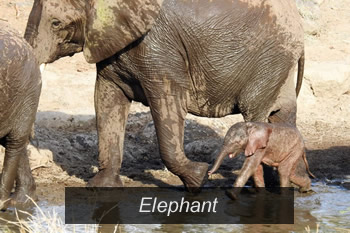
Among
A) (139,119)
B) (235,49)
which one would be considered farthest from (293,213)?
(139,119)

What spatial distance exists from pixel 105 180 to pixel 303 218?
191 centimetres

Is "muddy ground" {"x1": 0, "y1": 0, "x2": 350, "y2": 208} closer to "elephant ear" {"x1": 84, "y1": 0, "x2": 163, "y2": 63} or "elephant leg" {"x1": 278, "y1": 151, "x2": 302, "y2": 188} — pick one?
"elephant leg" {"x1": 278, "y1": 151, "x2": 302, "y2": 188}

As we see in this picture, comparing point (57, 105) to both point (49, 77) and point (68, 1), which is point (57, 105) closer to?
point (49, 77)

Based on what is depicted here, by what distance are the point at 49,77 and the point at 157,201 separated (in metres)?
4.91

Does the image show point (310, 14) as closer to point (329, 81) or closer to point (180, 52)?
point (329, 81)

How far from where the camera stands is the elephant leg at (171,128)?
23.8ft

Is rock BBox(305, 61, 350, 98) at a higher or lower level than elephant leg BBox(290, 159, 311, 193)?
lower

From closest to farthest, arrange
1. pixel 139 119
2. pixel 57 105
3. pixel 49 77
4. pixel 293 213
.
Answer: pixel 293 213, pixel 139 119, pixel 57 105, pixel 49 77

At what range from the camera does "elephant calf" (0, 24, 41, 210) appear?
6.38 metres

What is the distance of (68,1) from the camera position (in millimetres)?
7180

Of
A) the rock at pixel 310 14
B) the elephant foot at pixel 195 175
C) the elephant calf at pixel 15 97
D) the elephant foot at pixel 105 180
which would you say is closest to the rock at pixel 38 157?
the elephant foot at pixel 105 180

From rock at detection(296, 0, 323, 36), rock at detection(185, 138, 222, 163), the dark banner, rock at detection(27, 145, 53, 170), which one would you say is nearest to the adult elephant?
the dark banner

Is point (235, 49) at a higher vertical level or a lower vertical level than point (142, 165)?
higher

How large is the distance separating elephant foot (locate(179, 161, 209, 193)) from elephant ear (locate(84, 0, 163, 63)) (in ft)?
3.93
